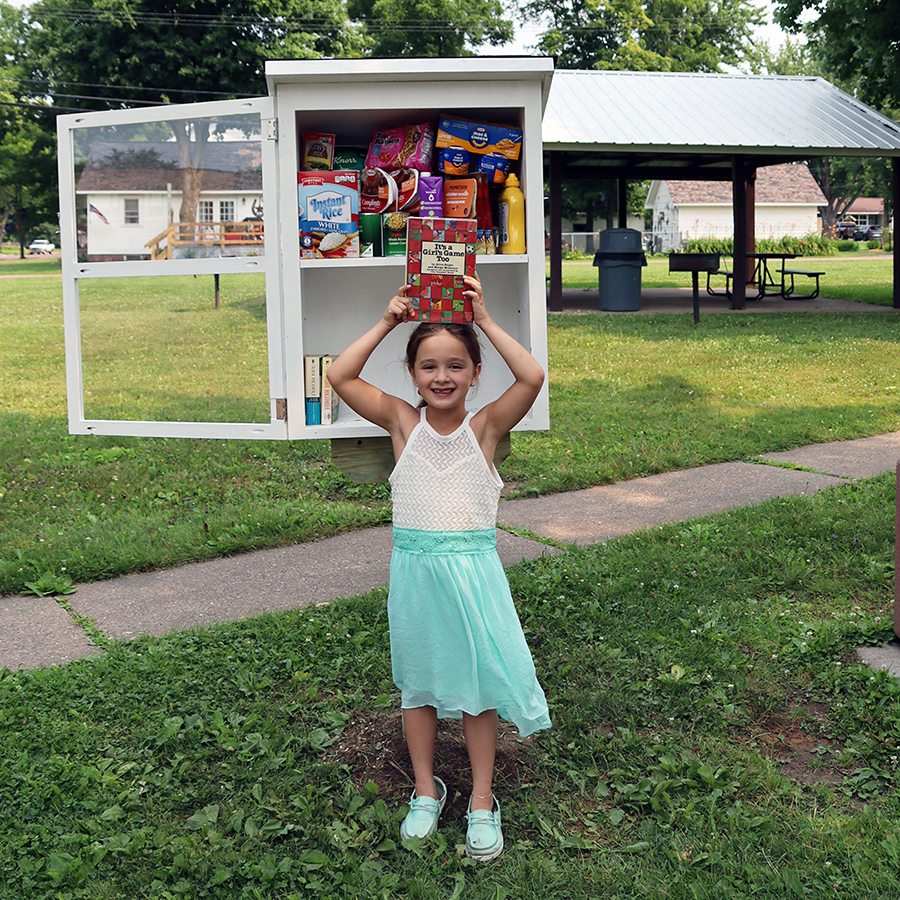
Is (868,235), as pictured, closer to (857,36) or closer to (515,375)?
(857,36)

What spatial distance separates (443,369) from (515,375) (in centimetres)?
21

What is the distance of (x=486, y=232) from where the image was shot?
368cm

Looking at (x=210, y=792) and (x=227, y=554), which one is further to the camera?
(x=227, y=554)

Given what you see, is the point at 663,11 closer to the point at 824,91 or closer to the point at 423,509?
the point at 824,91

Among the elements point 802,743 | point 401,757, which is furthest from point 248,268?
point 802,743

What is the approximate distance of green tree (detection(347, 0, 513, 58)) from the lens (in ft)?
146

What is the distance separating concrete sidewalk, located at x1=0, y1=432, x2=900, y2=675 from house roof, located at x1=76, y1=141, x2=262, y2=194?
1.77 meters

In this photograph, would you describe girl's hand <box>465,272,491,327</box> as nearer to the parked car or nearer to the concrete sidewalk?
the concrete sidewalk

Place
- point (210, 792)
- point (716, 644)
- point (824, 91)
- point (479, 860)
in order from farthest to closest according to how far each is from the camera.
Result: point (824, 91) < point (716, 644) < point (210, 792) < point (479, 860)

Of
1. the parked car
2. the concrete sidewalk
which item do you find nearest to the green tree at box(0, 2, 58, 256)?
the concrete sidewalk

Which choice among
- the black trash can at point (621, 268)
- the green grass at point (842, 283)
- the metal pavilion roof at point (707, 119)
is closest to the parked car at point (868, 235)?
the green grass at point (842, 283)

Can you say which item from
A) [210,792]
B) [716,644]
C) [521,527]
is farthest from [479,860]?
[521,527]

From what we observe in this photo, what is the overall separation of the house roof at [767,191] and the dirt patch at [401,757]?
188 feet

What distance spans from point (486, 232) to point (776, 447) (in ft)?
13.3
